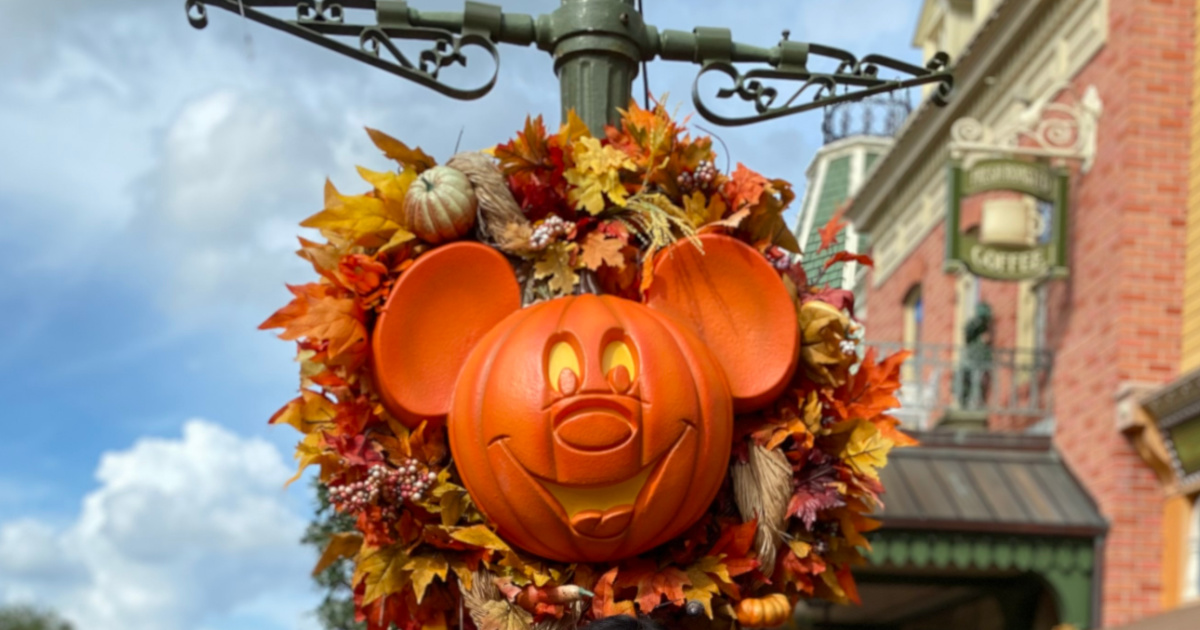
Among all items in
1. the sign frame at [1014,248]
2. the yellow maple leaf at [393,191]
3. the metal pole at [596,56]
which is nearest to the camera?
the yellow maple leaf at [393,191]

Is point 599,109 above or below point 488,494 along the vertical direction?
above

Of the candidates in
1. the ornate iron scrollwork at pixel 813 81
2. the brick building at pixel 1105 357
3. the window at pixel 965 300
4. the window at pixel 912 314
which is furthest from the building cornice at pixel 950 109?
the ornate iron scrollwork at pixel 813 81

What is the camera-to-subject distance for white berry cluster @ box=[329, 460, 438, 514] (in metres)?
3.05

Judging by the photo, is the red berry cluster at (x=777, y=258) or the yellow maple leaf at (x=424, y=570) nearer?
the yellow maple leaf at (x=424, y=570)

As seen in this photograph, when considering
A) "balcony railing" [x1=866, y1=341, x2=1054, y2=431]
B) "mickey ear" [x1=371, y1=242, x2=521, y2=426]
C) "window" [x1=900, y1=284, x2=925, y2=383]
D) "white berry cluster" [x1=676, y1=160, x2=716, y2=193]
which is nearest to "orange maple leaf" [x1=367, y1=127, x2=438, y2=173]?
"mickey ear" [x1=371, y1=242, x2=521, y2=426]

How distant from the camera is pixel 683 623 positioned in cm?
307

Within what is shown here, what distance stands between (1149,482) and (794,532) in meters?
7.54

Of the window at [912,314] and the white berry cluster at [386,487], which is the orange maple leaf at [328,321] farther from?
the window at [912,314]

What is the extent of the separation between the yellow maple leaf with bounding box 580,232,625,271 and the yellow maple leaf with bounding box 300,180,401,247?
42 centimetres

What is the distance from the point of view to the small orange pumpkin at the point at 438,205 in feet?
10.3

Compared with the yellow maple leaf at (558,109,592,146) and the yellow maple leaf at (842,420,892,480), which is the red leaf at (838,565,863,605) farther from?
the yellow maple leaf at (558,109,592,146)

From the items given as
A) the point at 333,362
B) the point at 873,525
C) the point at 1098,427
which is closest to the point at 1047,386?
the point at 1098,427

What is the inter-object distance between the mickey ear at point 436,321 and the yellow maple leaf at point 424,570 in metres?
0.29

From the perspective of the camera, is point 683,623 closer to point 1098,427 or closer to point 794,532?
point 794,532
